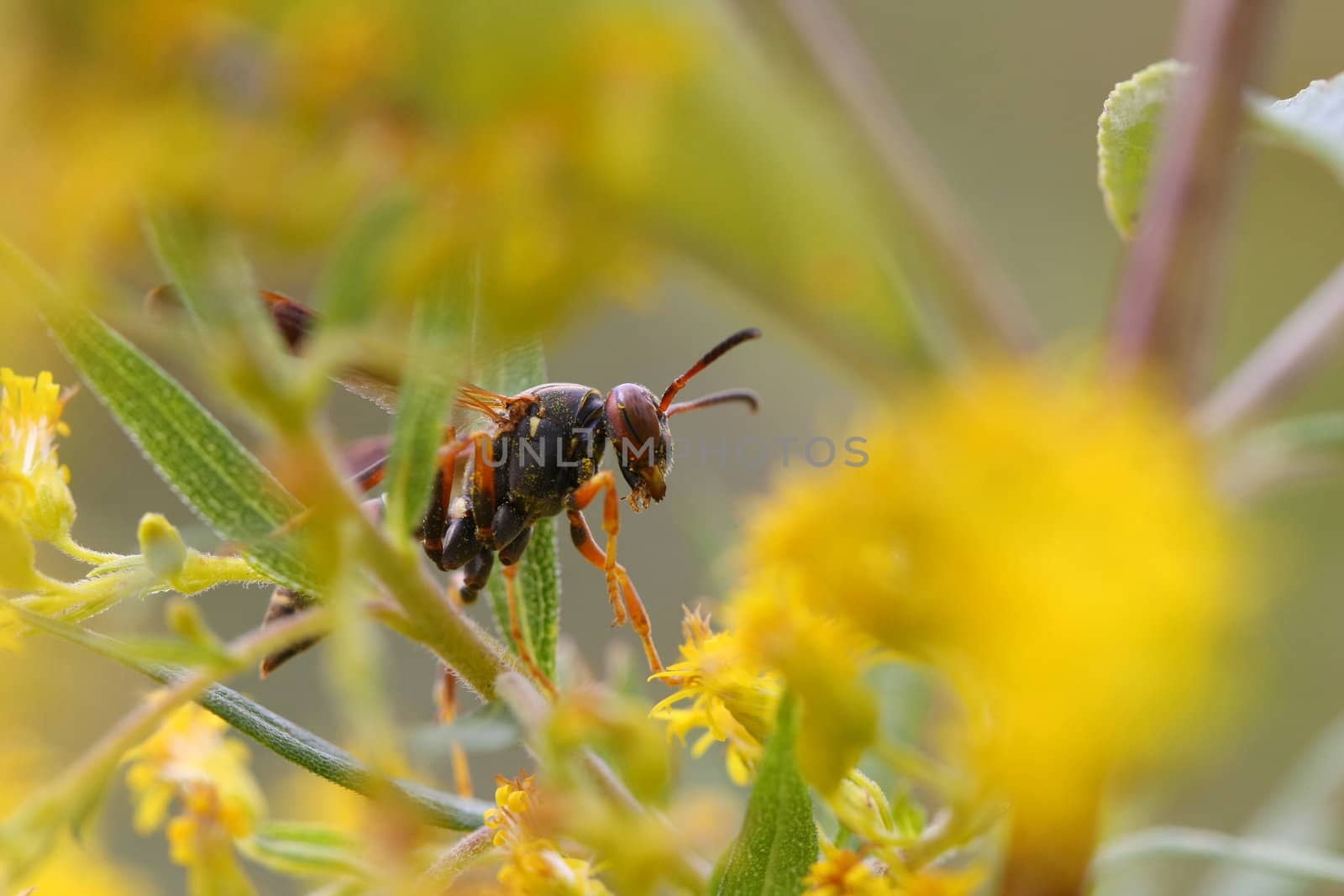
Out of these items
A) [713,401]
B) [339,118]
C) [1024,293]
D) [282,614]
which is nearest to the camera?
[282,614]

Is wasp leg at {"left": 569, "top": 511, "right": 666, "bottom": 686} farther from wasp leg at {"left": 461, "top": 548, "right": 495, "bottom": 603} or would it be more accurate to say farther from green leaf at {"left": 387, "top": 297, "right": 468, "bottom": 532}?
green leaf at {"left": 387, "top": 297, "right": 468, "bottom": 532}

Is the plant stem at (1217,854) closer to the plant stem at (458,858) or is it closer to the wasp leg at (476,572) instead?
the plant stem at (458,858)

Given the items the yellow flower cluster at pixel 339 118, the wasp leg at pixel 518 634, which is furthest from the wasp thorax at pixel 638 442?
the yellow flower cluster at pixel 339 118

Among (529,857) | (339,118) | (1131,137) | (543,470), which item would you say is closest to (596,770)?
(529,857)

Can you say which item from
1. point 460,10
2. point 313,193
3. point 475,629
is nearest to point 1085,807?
point 475,629

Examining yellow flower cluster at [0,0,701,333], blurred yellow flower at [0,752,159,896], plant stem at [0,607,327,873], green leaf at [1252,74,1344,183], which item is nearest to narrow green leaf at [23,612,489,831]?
plant stem at [0,607,327,873]

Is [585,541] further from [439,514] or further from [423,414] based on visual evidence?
[423,414]

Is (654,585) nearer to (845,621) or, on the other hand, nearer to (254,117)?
(845,621)
